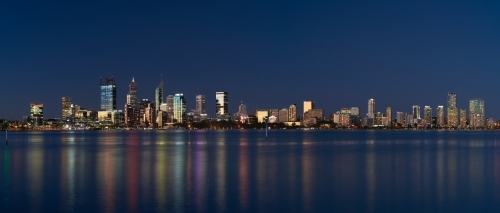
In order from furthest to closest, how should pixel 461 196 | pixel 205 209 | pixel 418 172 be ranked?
pixel 418 172 → pixel 461 196 → pixel 205 209

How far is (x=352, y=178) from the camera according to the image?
28.6 m

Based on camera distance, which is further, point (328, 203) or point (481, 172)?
point (481, 172)

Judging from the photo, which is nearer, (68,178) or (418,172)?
(68,178)

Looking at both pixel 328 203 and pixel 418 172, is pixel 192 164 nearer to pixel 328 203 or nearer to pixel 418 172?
pixel 418 172

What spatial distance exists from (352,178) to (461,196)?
7162 millimetres

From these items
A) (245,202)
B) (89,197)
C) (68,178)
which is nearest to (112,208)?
(89,197)

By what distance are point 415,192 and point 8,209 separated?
1664cm

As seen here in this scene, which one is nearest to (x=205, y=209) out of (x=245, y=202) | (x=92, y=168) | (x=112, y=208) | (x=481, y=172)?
(x=245, y=202)

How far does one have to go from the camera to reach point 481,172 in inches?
1278

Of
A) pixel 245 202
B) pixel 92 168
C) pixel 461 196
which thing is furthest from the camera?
pixel 92 168

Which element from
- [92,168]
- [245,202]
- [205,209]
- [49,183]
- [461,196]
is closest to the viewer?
[205,209]

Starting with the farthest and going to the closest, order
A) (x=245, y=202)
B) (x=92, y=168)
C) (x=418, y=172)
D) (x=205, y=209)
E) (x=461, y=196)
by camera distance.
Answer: (x=92, y=168)
(x=418, y=172)
(x=461, y=196)
(x=245, y=202)
(x=205, y=209)

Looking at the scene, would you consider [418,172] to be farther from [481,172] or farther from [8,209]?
[8,209]

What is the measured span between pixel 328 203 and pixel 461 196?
20.8 ft
